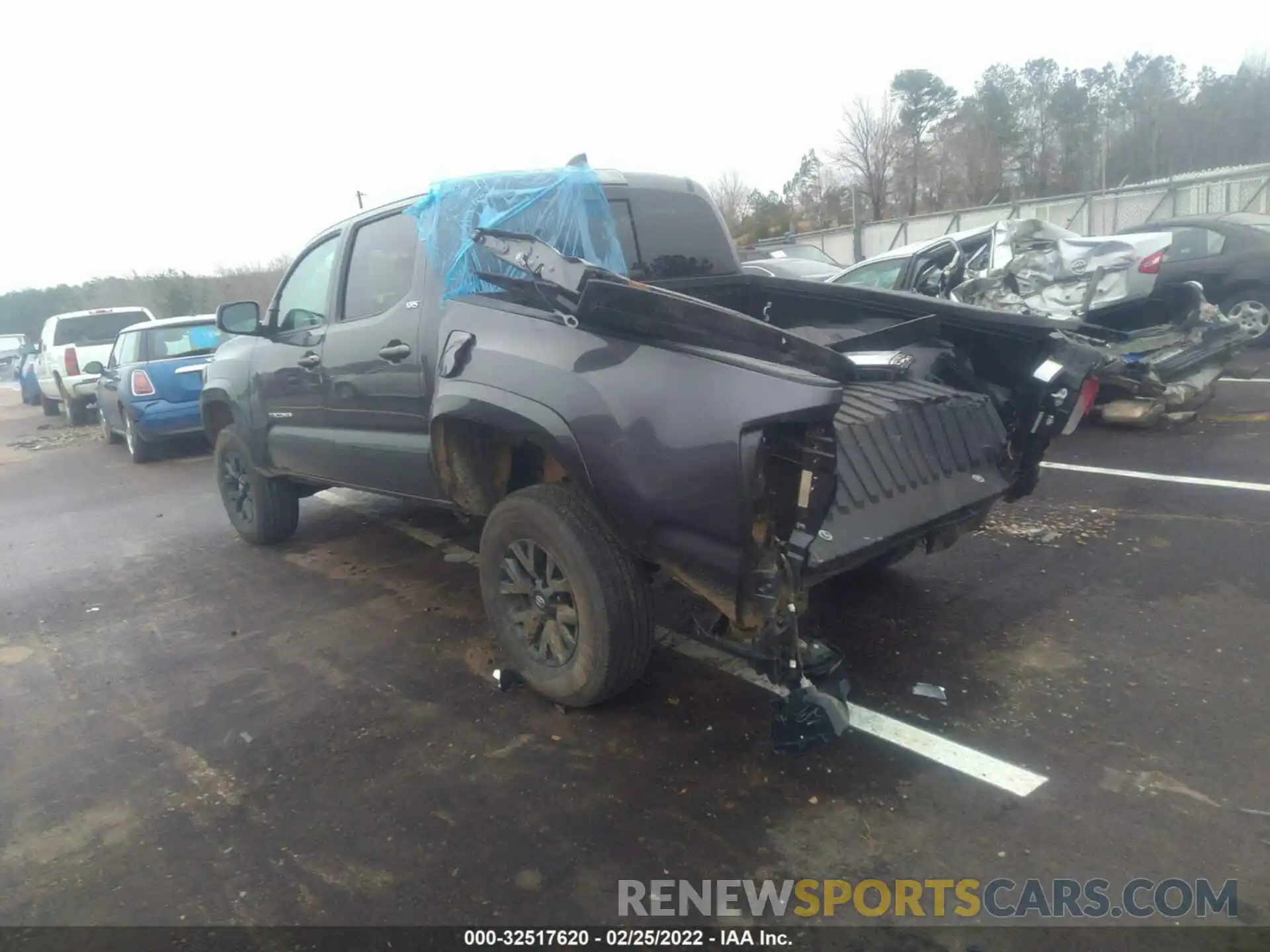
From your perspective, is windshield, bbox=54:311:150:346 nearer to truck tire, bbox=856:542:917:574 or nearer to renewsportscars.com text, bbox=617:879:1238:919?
truck tire, bbox=856:542:917:574

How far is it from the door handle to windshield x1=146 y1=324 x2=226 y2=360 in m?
7.56

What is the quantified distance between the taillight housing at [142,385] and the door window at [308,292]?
590 centimetres

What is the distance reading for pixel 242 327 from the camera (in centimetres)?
550

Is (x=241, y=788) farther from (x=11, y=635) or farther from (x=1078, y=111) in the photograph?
(x=1078, y=111)

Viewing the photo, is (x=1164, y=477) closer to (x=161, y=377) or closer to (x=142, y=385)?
(x=161, y=377)

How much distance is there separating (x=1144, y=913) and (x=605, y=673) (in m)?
1.82

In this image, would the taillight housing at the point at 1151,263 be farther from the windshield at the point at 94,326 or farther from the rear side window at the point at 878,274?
the windshield at the point at 94,326

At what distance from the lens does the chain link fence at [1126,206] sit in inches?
667

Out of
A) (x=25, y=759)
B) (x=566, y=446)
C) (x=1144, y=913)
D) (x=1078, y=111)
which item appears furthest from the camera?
(x=1078, y=111)

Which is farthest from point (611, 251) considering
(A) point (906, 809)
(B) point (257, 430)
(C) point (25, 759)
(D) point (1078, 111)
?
(D) point (1078, 111)

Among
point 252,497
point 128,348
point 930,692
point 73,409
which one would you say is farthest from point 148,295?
point 930,692

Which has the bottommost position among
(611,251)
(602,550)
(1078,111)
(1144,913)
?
(1144,913)

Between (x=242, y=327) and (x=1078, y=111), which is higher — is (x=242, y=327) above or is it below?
below

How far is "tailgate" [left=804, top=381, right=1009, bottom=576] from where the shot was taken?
3.17 meters
